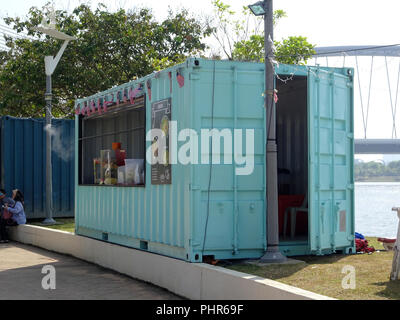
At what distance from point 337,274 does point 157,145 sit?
130 inches

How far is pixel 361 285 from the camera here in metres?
6.86

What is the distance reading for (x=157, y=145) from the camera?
31.3 feet

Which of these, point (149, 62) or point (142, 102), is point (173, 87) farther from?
point (149, 62)

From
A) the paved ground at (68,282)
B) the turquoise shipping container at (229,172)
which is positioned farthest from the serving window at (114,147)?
the paved ground at (68,282)

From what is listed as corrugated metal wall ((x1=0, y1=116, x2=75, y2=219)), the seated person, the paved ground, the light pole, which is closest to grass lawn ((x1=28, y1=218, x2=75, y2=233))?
corrugated metal wall ((x1=0, y1=116, x2=75, y2=219))

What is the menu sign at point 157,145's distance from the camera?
918 cm

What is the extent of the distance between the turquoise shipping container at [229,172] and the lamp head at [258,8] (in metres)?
0.81

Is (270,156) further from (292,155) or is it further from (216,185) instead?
(292,155)

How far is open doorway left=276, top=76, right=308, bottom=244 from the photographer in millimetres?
10758

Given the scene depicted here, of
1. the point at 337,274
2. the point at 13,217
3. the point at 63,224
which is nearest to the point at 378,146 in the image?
the point at 63,224

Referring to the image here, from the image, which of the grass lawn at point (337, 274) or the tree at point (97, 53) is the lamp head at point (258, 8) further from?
the tree at point (97, 53)
